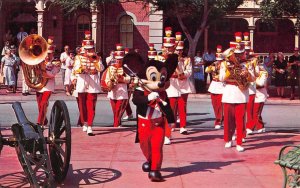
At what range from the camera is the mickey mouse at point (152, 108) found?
821 centimetres

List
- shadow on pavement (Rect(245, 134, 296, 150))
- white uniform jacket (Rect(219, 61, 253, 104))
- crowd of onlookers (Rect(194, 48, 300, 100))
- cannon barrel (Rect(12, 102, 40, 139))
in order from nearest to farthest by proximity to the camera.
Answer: cannon barrel (Rect(12, 102, 40, 139)) → white uniform jacket (Rect(219, 61, 253, 104)) → shadow on pavement (Rect(245, 134, 296, 150)) → crowd of onlookers (Rect(194, 48, 300, 100))

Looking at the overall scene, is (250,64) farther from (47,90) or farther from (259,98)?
(47,90)

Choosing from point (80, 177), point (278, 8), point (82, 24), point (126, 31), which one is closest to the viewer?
point (80, 177)

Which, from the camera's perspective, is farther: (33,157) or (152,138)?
(152,138)

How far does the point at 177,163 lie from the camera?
9234 millimetres

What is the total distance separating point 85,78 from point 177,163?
3538mm

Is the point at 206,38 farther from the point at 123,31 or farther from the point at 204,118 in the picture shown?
the point at 204,118

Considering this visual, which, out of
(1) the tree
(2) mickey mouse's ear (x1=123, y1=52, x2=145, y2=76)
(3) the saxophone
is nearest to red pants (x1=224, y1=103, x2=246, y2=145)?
(3) the saxophone

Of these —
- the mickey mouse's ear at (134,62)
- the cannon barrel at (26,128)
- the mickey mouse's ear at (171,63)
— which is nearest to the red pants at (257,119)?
the mickey mouse's ear at (171,63)

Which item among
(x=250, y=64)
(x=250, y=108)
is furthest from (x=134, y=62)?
(x=250, y=108)

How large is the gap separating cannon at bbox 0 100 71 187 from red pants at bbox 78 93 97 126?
12.5ft

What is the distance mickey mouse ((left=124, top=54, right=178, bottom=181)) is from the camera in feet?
26.9

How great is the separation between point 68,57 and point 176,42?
10.4 metres

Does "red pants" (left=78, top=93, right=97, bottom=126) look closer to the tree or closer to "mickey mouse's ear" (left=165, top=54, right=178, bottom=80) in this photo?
"mickey mouse's ear" (left=165, top=54, right=178, bottom=80)
